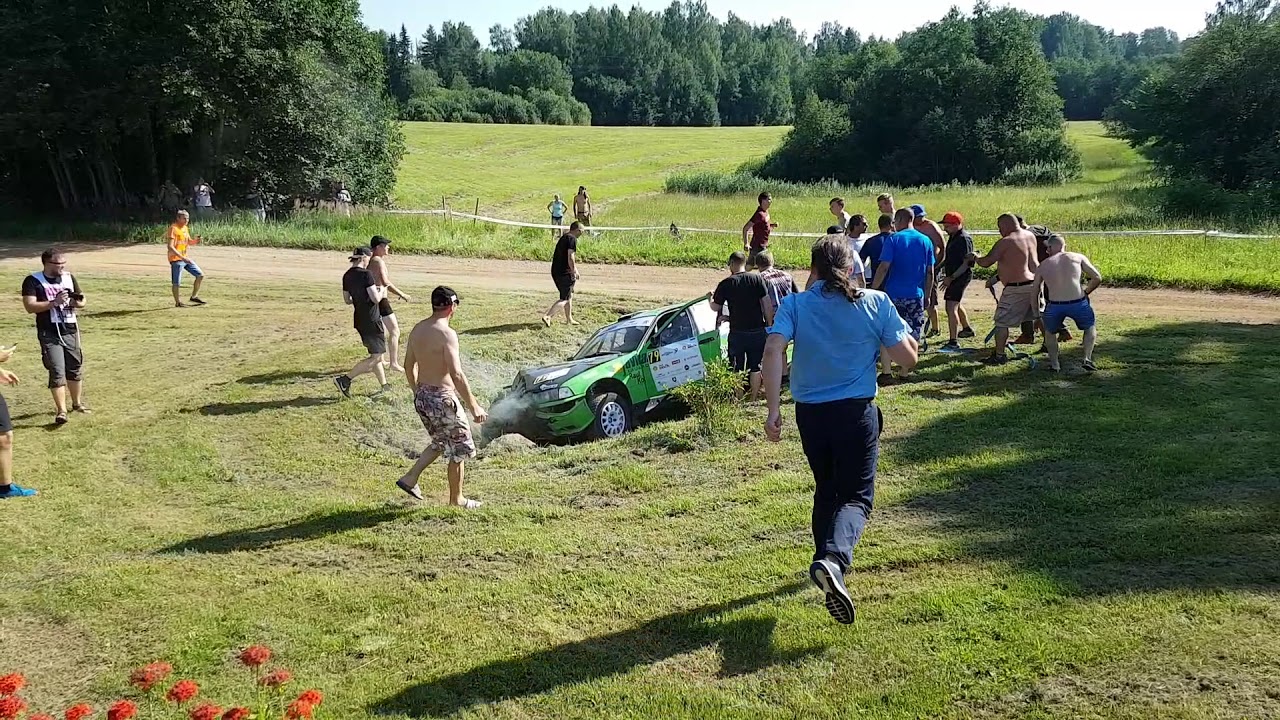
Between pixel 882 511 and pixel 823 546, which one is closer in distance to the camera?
pixel 823 546

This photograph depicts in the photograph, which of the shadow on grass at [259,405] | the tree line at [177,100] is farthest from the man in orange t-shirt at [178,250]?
the tree line at [177,100]

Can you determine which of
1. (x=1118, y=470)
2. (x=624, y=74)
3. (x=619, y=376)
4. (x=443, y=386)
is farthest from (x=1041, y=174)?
(x=624, y=74)

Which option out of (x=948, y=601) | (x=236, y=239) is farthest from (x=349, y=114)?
(x=948, y=601)

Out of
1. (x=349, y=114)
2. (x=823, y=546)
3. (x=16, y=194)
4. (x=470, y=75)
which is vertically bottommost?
(x=823, y=546)

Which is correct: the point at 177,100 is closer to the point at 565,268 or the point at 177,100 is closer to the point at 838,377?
the point at 565,268

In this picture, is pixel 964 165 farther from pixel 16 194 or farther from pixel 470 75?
pixel 470 75

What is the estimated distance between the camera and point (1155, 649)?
175 inches

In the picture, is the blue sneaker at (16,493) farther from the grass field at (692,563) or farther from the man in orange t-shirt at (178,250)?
the man in orange t-shirt at (178,250)

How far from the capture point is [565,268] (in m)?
14.7

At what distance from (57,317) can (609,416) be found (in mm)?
6248

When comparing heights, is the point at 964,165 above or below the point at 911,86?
below

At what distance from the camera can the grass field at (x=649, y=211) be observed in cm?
1948

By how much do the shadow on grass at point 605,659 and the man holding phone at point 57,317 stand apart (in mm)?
7874

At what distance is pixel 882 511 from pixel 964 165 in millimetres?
58528
